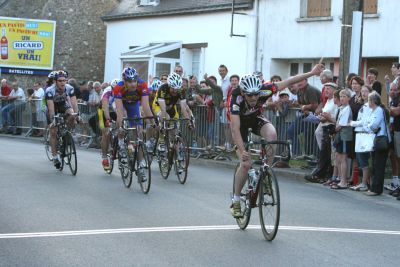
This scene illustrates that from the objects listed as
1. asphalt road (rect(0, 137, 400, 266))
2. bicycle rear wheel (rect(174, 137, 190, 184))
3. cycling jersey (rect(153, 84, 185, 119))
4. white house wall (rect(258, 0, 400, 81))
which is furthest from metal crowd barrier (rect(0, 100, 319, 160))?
white house wall (rect(258, 0, 400, 81))

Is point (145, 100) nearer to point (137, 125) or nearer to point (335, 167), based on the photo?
point (137, 125)

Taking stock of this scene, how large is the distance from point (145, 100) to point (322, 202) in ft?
11.6

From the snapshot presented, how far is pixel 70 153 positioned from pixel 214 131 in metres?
5.58

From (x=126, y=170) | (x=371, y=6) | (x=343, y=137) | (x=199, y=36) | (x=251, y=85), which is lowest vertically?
(x=126, y=170)

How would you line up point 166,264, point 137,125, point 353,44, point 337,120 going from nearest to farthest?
point 166,264 → point 137,125 → point 337,120 → point 353,44

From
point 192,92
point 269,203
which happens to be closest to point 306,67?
point 192,92

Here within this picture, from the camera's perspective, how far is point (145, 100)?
13281 millimetres

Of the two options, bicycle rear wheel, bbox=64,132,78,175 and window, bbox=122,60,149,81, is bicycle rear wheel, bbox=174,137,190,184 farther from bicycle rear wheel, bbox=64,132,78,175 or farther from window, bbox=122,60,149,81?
window, bbox=122,60,149,81

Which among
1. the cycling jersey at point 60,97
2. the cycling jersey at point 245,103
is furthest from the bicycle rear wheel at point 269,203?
the cycling jersey at point 60,97

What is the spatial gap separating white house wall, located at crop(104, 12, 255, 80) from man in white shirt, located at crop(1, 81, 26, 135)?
22.6 feet

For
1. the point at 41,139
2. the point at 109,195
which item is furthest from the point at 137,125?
the point at 41,139

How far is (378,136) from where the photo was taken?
13.6m

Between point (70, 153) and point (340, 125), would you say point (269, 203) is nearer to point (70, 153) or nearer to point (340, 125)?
point (340, 125)

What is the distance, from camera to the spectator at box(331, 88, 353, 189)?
1425cm
